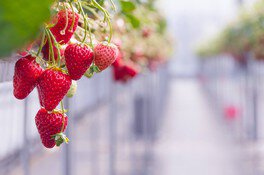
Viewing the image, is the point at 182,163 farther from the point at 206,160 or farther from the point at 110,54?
the point at 110,54

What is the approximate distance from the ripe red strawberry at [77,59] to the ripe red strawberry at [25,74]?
4cm

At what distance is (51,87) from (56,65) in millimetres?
53

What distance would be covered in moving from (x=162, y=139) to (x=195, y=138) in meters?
0.56

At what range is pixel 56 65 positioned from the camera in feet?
2.00

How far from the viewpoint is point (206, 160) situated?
5.72 metres

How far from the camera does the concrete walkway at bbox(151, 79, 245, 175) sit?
5230mm

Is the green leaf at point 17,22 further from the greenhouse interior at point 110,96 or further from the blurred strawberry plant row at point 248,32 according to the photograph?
the blurred strawberry plant row at point 248,32

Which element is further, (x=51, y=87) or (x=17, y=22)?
(x=51, y=87)

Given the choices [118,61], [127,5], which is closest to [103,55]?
[127,5]

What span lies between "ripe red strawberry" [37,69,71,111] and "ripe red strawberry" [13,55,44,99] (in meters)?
0.01

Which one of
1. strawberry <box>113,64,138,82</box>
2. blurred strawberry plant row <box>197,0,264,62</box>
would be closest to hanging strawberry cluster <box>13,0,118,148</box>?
strawberry <box>113,64,138,82</box>

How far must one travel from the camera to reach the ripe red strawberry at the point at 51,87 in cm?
57

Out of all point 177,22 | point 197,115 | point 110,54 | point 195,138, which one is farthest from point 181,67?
point 110,54

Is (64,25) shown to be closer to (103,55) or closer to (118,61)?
(103,55)
